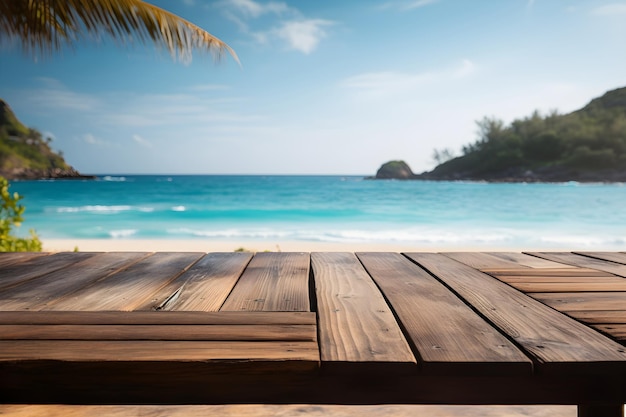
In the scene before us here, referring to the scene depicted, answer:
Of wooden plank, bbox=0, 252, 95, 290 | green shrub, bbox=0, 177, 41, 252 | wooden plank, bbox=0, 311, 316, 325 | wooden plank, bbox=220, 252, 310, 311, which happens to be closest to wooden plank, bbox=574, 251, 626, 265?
wooden plank, bbox=220, 252, 310, 311

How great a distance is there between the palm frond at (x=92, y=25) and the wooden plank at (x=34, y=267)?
3.51 m

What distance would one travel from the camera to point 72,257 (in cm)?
195

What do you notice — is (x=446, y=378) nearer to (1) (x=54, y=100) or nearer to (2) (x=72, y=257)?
(2) (x=72, y=257)

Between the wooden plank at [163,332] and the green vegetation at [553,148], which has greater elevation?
the green vegetation at [553,148]

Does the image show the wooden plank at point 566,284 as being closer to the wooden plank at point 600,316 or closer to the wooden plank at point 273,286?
the wooden plank at point 600,316

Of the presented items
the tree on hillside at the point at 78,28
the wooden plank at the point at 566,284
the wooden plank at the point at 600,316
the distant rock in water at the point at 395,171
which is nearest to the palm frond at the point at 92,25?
the tree on hillside at the point at 78,28

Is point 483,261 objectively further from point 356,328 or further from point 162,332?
point 162,332

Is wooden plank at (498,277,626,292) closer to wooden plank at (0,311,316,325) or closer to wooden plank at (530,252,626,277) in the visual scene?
wooden plank at (530,252,626,277)

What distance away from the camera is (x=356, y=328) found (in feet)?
3.18

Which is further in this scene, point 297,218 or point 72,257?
point 297,218

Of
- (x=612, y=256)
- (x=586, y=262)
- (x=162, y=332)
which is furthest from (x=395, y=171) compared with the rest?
(x=162, y=332)

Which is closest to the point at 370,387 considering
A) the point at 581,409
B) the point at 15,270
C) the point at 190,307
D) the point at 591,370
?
the point at 591,370

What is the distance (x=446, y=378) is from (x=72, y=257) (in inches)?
69.6

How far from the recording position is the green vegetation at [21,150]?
4875cm
